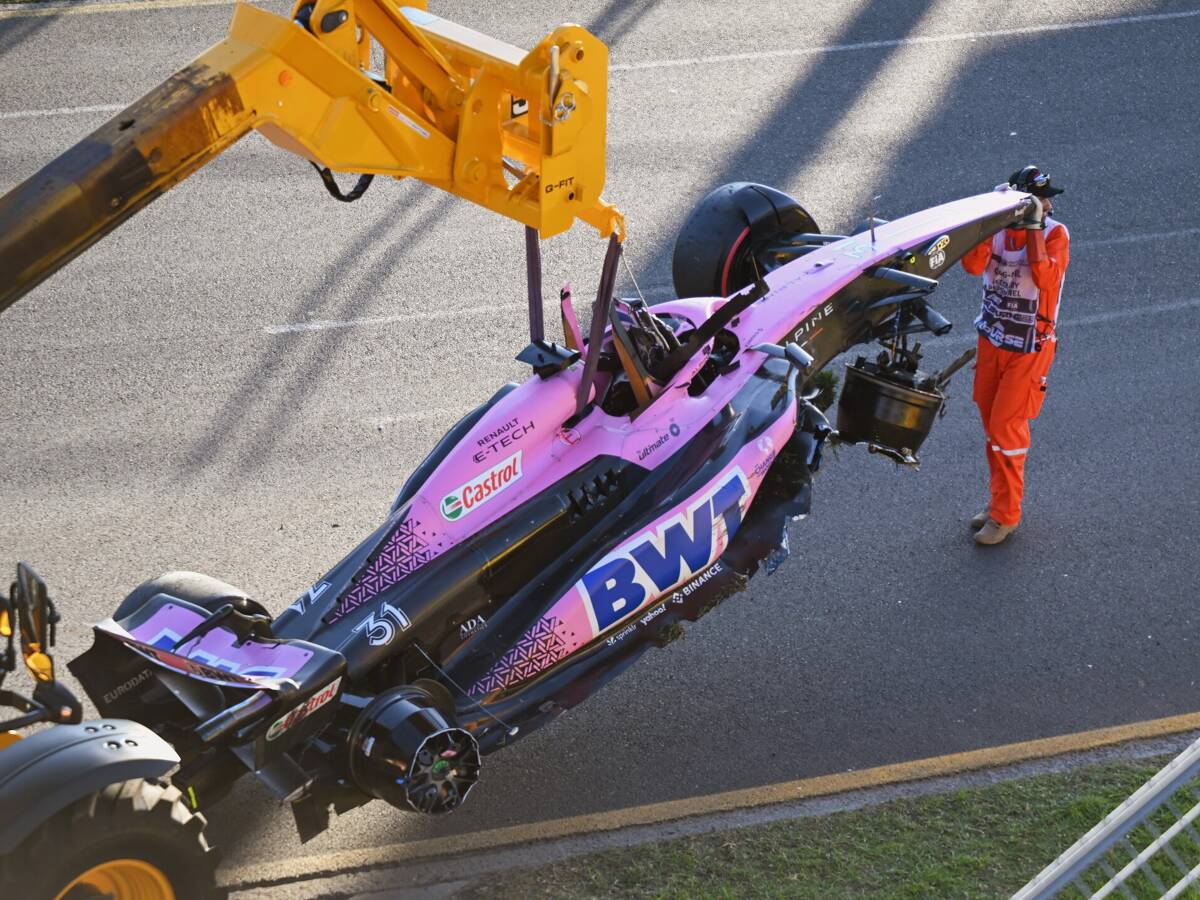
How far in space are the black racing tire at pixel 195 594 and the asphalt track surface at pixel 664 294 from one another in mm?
999

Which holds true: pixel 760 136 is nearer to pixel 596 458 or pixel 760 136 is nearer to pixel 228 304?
pixel 228 304

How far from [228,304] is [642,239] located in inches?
120

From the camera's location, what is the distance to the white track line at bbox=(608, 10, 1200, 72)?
44.9 feet

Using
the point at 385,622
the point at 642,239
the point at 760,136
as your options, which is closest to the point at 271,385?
the point at 642,239

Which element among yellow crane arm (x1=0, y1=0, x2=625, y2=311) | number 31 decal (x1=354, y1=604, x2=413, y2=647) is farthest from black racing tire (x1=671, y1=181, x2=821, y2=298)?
number 31 decal (x1=354, y1=604, x2=413, y2=647)

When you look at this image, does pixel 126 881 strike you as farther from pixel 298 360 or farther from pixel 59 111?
pixel 59 111

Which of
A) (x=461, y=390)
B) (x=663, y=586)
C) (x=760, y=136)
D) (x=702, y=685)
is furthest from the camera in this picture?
(x=760, y=136)

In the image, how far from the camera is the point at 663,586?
20.9ft

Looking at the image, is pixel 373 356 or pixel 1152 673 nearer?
pixel 1152 673

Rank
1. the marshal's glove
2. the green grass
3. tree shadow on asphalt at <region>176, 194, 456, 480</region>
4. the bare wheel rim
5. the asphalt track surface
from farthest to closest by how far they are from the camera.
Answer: tree shadow on asphalt at <region>176, 194, 456, 480</region>
the marshal's glove
the asphalt track surface
the green grass
the bare wheel rim

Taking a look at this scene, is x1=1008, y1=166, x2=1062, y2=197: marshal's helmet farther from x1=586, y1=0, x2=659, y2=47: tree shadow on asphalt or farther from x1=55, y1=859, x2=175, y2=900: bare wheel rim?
x1=586, y1=0, x2=659, y2=47: tree shadow on asphalt

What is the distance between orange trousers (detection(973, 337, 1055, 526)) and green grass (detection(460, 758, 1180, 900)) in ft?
6.46

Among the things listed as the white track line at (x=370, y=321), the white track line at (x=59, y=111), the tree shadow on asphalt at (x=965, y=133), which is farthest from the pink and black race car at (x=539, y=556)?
the white track line at (x=59, y=111)

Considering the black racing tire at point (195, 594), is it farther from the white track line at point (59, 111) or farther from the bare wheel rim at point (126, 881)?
the white track line at point (59, 111)
